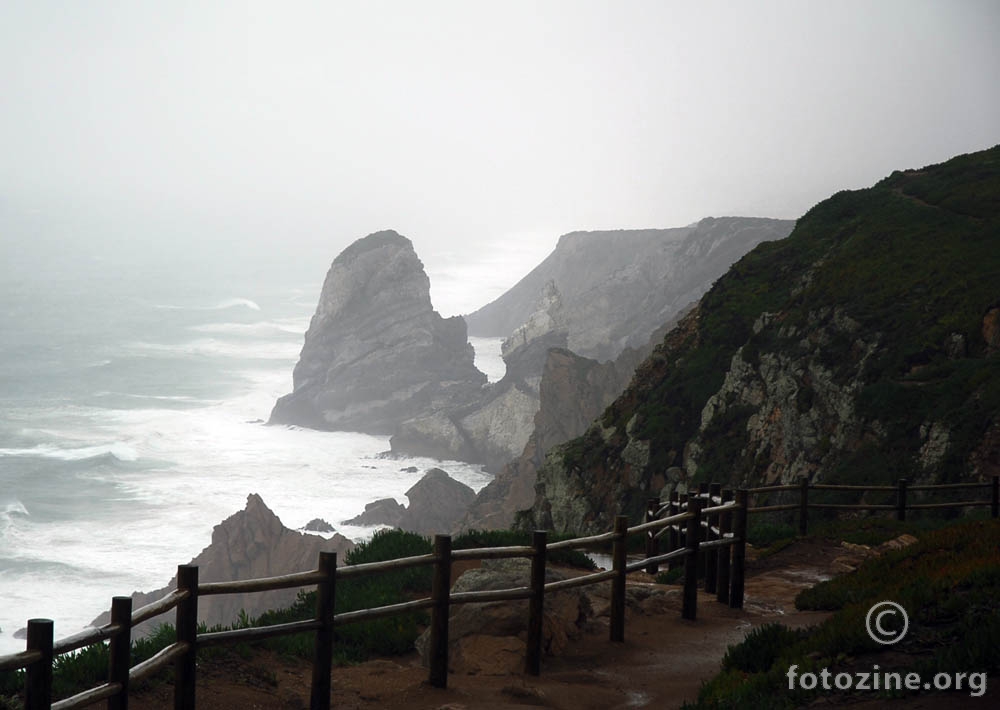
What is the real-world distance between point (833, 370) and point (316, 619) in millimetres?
29057

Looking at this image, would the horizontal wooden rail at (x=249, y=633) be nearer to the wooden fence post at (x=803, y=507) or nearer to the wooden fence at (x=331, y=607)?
the wooden fence at (x=331, y=607)

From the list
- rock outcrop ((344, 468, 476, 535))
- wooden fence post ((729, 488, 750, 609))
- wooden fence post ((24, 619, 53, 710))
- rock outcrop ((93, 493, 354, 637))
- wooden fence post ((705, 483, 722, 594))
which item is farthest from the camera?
rock outcrop ((344, 468, 476, 535))

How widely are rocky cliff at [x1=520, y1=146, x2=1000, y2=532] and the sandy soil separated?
52.7 ft

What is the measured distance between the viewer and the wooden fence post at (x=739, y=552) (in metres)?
14.4

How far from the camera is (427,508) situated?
304 feet

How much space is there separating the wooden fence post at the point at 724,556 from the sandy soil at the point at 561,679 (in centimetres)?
60

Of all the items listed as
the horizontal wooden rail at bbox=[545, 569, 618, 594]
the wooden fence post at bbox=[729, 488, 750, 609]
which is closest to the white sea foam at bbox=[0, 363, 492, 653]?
the wooden fence post at bbox=[729, 488, 750, 609]

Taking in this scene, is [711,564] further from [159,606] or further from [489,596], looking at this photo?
[159,606]

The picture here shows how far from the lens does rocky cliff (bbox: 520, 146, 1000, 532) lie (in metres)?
29.8

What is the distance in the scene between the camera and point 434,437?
145m

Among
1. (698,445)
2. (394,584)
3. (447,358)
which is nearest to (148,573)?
(698,445)

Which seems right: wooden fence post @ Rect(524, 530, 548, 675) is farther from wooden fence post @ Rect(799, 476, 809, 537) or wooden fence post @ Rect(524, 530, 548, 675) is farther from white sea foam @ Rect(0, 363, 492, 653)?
white sea foam @ Rect(0, 363, 492, 653)

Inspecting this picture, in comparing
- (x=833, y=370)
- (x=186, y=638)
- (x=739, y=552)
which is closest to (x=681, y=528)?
(x=739, y=552)

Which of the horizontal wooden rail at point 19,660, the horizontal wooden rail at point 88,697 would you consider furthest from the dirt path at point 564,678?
the horizontal wooden rail at point 19,660
